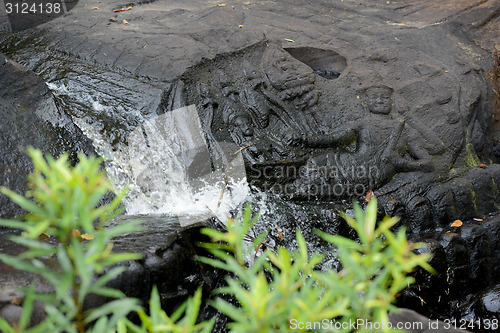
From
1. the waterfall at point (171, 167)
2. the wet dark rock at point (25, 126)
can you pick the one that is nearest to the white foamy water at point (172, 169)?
the waterfall at point (171, 167)

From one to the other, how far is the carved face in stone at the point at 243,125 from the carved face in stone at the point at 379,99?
107cm

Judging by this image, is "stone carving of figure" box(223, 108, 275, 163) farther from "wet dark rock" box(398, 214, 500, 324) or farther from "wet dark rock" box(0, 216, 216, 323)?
"wet dark rock" box(398, 214, 500, 324)

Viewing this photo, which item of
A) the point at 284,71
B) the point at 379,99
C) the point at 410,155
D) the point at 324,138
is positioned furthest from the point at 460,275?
the point at 284,71

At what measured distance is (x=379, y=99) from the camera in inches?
154

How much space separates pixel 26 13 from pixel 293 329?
5149 millimetres

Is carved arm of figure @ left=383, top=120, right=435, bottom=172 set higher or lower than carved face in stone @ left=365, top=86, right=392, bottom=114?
lower

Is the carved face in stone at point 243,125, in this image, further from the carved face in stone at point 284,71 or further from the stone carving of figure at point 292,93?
the carved face in stone at point 284,71

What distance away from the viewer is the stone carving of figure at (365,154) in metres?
3.60

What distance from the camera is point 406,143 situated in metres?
3.79

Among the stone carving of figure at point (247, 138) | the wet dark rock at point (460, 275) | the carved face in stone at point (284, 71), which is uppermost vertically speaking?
the carved face in stone at point (284, 71)

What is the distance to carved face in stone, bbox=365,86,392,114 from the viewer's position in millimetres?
3859

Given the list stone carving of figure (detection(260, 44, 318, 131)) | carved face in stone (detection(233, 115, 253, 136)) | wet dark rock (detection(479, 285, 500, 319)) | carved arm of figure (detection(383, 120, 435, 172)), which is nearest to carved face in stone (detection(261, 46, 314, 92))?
stone carving of figure (detection(260, 44, 318, 131))

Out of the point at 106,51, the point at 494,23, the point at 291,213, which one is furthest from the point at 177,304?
the point at 494,23

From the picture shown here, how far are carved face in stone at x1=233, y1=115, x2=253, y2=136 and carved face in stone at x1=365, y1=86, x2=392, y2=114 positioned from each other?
3.51 feet
